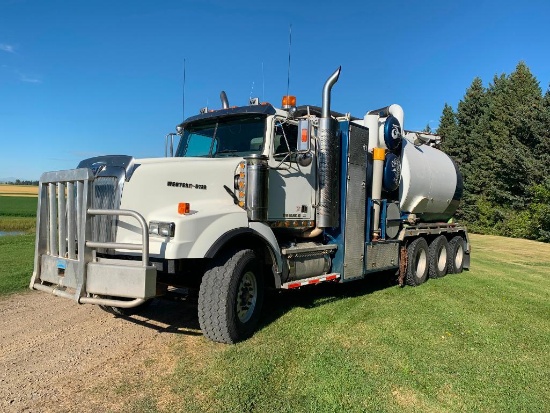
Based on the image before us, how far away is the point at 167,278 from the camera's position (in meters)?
5.26

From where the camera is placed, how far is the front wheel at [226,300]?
5.05m

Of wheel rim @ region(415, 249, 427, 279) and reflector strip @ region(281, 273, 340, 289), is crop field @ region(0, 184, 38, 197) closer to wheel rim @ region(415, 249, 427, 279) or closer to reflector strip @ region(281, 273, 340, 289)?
wheel rim @ region(415, 249, 427, 279)

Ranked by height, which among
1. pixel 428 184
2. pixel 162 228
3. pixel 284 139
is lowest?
pixel 162 228

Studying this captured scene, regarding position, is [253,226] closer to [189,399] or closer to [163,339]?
[163,339]

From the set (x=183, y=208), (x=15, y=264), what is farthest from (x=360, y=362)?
(x=15, y=264)

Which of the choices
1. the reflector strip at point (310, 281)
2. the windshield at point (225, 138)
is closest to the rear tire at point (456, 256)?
the reflector strip at point (310, 281)

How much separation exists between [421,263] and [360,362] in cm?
581

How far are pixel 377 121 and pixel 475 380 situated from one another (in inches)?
210

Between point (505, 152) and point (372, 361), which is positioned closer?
point (372, 361)

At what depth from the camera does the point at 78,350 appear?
4973 mm

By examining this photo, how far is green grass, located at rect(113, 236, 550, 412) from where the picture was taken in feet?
12.6

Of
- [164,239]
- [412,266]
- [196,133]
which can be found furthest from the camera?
[412,266]

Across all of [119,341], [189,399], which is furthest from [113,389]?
[119,341]

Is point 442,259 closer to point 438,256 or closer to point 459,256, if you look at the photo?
point 438,256
